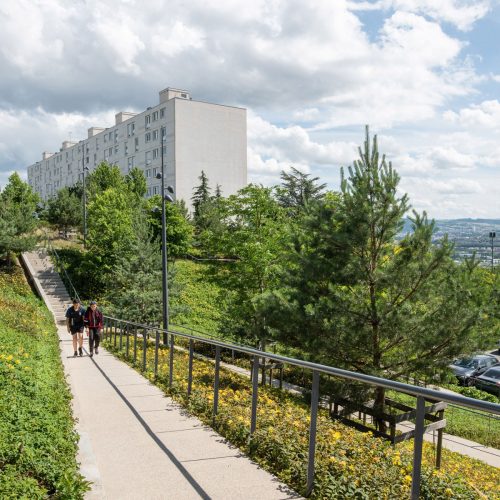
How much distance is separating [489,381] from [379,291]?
14.4 m

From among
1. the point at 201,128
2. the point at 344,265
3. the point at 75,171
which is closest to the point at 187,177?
the point at 201,128

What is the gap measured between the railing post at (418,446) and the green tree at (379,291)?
9.40m

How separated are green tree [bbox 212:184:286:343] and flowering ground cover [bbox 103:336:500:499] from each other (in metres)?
13.7

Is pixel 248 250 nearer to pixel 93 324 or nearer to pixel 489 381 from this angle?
pixel 93 324

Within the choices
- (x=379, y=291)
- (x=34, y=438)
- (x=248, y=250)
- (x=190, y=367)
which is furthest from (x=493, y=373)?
(x=34, y=438)

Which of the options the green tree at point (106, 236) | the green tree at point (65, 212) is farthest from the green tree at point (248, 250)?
the green tree at point (65, 212)

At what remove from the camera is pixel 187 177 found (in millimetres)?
71500

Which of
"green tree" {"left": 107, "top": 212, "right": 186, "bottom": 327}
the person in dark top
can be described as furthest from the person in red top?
"green tree" {"left": 107, "top": 212, "right": 186, "bottom": 327}

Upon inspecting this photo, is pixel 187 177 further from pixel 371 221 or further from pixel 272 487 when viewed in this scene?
pixel 272 487

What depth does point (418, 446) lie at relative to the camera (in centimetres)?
379

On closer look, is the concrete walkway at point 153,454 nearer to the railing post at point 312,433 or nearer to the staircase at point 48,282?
the railing post at point 312,433

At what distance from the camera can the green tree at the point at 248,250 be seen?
21703 millimetres

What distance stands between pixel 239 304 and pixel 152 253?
825 centimetres

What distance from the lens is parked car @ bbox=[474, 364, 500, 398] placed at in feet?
80.2
